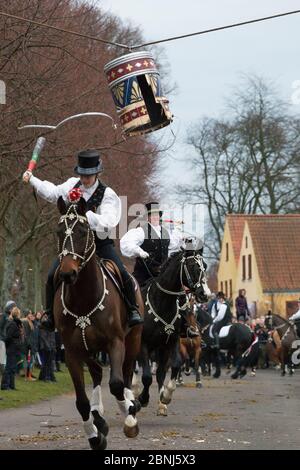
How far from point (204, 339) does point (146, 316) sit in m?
17.7

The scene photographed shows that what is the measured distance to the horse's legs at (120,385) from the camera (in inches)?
496

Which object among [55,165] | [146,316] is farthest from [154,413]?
[55,165]

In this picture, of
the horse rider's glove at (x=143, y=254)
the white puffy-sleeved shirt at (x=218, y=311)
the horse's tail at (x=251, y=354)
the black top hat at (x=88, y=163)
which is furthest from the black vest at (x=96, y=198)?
the white puffy-sleeved shirt at (x=218, y=311)

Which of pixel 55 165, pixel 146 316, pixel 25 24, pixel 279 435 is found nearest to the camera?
pixel 279 435

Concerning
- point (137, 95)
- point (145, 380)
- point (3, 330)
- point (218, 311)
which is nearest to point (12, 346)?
point (3, 330)

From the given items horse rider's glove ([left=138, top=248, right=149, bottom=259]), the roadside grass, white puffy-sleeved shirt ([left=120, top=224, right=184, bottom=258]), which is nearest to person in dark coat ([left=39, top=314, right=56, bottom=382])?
the roadside grass

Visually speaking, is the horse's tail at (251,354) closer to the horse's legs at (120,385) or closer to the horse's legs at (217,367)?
the horse's legs at (217,367)

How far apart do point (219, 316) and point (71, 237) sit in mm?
25587

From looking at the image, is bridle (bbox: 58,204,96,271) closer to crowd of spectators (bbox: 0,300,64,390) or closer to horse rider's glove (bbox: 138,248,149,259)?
horse rider's glove (bbox: 138,248,149,259)

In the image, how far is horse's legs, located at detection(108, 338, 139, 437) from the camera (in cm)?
1259

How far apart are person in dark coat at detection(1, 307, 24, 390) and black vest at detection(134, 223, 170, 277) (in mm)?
5630

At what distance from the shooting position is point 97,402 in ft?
45.0

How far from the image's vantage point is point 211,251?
81.6m
